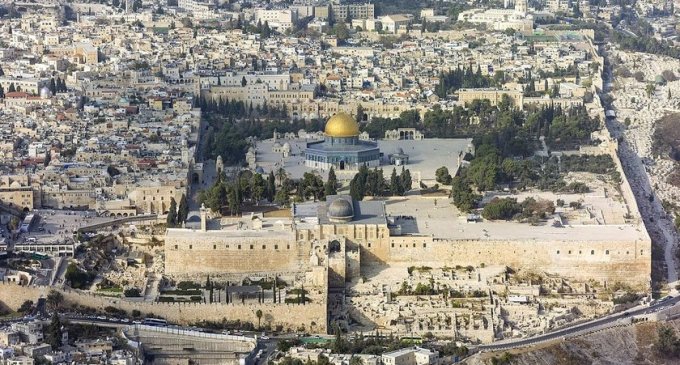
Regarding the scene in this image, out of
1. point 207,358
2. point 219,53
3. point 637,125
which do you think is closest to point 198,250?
point 207,358

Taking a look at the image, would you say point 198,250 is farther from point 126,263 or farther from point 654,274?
point 654,274

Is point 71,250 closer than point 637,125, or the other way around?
point 71,250

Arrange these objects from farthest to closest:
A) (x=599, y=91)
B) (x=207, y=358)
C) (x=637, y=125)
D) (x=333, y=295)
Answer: (x=599, y=91) → (x=637, y=125) → (x=333, y=295) → (x=207, y=358)

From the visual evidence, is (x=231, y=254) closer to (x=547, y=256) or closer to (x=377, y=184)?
(x=377, y=184)

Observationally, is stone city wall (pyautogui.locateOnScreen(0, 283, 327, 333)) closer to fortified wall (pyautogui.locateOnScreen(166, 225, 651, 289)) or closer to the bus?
the bus

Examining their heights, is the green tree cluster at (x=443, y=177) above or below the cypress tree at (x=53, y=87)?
above

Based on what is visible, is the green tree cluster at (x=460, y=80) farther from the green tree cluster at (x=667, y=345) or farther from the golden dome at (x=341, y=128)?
the green tree cluster at (x=667, y=345)

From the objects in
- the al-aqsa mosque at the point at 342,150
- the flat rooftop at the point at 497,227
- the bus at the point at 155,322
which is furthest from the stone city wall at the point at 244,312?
the al-aqsa mosque at the point at 342,150
